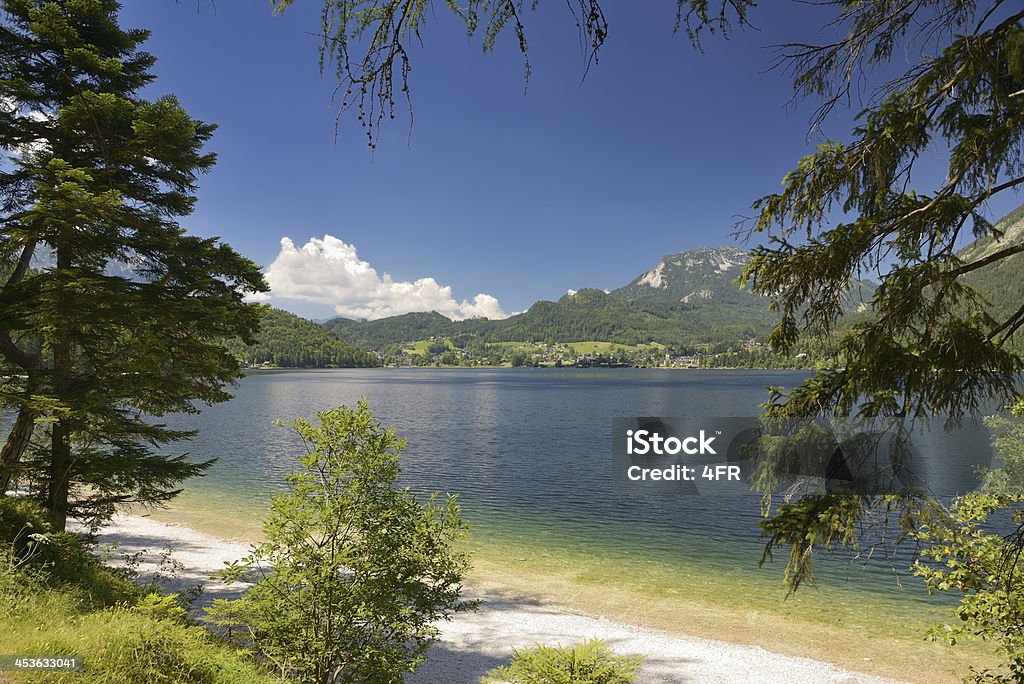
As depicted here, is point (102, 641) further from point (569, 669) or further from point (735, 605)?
point (735, 605)

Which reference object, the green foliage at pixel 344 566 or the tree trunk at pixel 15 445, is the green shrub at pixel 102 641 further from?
the tree trunk at pixel 15 445

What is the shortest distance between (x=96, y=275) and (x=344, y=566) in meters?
7.85

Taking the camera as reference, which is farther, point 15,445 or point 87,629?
point 15,445

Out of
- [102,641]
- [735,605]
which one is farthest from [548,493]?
[102,641]

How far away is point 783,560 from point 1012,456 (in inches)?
433

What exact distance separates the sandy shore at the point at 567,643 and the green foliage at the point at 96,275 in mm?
4367

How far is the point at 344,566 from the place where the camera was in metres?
7.04

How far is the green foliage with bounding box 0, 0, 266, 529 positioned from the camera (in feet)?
29.6

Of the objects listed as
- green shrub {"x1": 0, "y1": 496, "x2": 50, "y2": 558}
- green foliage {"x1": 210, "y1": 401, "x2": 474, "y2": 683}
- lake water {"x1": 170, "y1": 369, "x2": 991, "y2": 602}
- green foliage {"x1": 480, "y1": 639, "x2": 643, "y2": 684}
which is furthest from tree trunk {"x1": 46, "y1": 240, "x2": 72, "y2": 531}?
green foliage {"x1": 480, "y1": 639, "x2": 643, "y2": 684}

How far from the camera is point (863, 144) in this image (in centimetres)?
472

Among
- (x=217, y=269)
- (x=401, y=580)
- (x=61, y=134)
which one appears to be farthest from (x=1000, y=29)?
(x=61, y=134)

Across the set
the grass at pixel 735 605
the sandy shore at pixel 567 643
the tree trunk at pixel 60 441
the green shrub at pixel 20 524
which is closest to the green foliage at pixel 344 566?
the green shrub at pixel 20 524

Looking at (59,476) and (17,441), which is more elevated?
(17,441)

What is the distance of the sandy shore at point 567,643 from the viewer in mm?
11406
